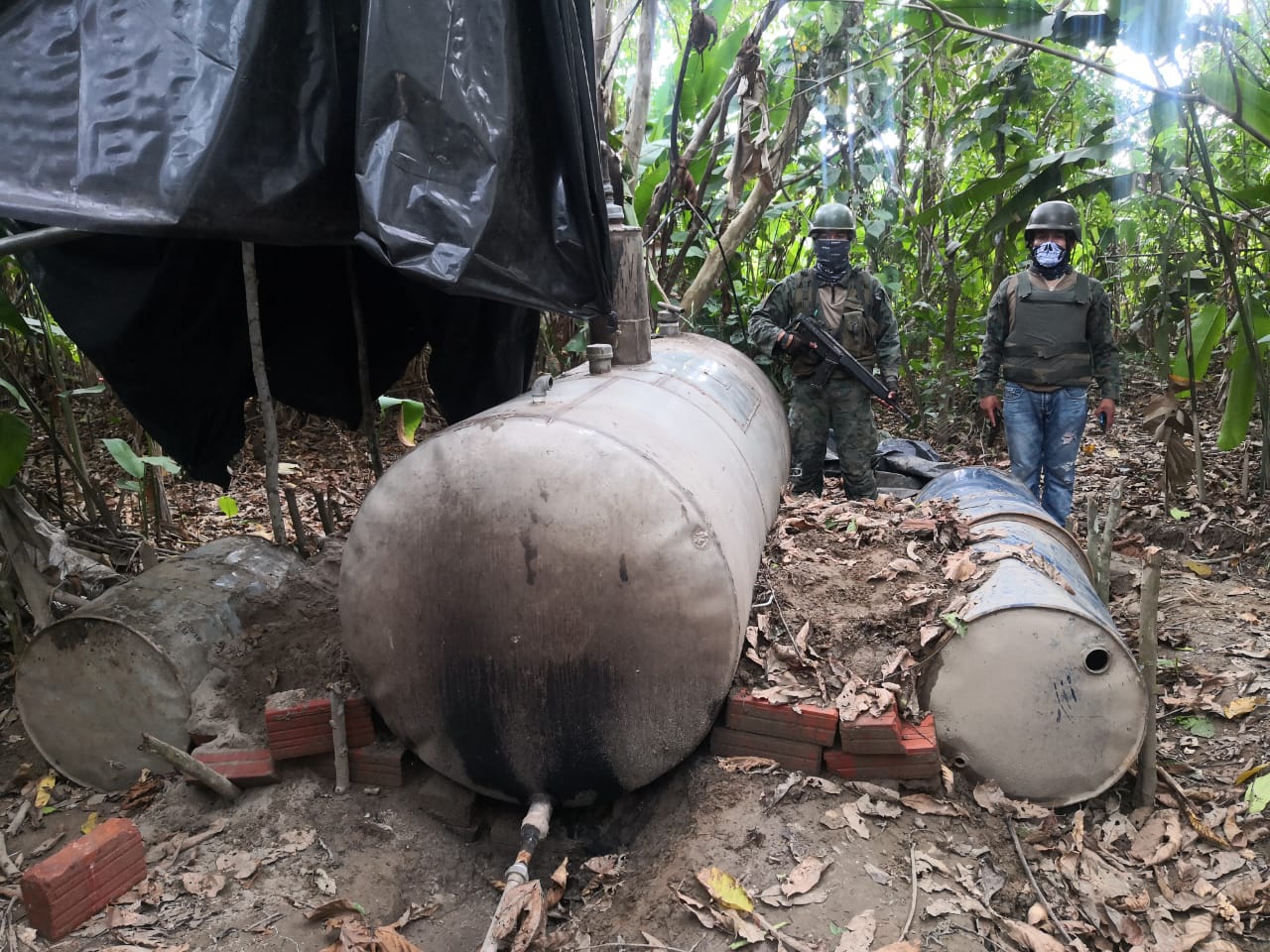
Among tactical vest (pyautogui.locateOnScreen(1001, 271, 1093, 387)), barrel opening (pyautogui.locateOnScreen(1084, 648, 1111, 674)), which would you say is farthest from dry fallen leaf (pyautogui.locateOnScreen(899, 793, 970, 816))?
tactical vest (pyautogui.locateOnScreen(1001, 271, 1093, 387))

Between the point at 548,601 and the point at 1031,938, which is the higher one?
the point at 548,601

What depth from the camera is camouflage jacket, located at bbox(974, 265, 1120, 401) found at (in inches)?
207

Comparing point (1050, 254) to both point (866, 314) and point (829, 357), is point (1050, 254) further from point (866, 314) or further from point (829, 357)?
point (829, 357)

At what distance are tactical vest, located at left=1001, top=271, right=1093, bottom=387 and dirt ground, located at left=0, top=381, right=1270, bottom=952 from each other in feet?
7.11

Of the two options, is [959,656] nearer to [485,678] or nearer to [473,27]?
[485,678]

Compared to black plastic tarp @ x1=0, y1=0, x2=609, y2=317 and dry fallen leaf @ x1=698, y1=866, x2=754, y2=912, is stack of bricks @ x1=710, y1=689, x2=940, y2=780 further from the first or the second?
black plastic tarp @ x1=0, y1=0, x2=609, y2=317

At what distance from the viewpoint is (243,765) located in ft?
9.84

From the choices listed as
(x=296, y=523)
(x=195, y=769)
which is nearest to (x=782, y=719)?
(x=195, y=769)

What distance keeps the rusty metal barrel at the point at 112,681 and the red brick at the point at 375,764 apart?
61 cm

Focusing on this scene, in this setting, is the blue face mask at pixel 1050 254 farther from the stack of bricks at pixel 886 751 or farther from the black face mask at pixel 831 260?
the stack of bricks at pixel 886 751

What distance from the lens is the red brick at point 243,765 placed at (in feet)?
9.78

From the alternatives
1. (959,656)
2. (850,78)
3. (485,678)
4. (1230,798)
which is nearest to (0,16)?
(485,678)

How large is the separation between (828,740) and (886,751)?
174 millimetres

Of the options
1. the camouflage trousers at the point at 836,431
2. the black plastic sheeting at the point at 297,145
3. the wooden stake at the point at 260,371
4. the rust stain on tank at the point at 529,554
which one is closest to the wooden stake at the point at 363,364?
the wooden stake at the point at 260,371
